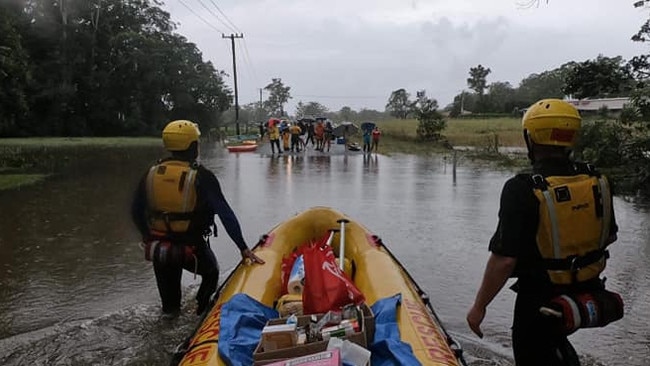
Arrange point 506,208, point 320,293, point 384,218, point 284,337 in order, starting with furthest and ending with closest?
point 384,218 < point 320,293 < point 284,337 < point 506,208

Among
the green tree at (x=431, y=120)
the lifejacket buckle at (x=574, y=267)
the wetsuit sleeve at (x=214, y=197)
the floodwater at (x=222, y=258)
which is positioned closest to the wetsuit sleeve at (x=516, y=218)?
the lifejacket buckle at (x=574, y=267)

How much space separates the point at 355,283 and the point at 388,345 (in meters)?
1.83

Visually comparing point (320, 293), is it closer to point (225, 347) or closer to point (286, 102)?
point (225, 347)

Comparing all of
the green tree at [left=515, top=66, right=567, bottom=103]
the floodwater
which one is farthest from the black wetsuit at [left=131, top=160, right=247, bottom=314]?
the green tree at [left=515, top=66, right=567, bottom=103]

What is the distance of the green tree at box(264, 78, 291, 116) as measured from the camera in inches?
4788

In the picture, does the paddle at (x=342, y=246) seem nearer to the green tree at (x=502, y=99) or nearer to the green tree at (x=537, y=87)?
the green tree at (x=537, y=87)

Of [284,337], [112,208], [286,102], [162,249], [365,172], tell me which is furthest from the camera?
[286,102]

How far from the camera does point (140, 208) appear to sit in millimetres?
4859

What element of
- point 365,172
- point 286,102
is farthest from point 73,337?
point 286,102

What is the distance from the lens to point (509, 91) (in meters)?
85.5

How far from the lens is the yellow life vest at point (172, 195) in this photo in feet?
15.3

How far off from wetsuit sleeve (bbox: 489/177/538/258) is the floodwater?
2.29m

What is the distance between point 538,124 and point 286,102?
122 meters

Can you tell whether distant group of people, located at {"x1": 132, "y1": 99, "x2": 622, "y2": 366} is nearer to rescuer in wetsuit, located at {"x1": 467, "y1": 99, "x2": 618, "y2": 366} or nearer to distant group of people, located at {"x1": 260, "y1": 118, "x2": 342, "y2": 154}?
rescuer in wetsuit, located at {"x1": 467, "y1": 99, "x2": 618, "y2": 366}
